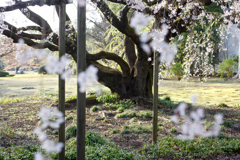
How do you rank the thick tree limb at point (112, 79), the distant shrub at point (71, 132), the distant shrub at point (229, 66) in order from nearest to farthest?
→ the distant shrub at point (71, 132), the thick tree limb at point (112, 79), the distant shrub at point (229, 66)

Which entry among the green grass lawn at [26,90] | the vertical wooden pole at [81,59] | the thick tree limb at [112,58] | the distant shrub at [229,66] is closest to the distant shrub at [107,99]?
the thick tree limb at [112,58]

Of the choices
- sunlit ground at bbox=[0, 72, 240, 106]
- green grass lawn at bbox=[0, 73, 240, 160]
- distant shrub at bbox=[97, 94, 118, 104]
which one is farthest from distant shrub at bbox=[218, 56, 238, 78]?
distant shrub at bbox=[97, 94, 118, 104]

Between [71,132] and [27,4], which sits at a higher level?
[27,4]

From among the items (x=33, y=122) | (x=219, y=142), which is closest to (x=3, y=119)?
(x=33, y=122)

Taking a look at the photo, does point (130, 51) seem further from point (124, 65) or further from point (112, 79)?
point (112, 79)

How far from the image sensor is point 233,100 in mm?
7629

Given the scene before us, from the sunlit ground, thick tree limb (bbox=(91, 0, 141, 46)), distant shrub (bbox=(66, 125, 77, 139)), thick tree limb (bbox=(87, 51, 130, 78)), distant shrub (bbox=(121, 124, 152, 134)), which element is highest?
thick tree limb (bbox=(91, 0, 141, 46))

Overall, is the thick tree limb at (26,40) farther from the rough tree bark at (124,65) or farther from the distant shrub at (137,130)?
the distant shrub at (137,130)

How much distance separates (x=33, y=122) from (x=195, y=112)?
14.4 ft

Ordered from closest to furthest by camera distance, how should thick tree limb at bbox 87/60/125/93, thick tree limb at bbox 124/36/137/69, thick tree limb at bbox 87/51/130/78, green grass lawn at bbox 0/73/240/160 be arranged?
green grass lawn at bbox 0/73/240/160, thick tree limb at bbox 87/51/130/78, thick tree limb at bbox 87/60/125/93, thick tree limb at bbox 124/36/137/69

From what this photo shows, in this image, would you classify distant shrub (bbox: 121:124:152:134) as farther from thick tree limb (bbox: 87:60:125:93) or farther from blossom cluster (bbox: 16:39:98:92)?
thick tree limb (bbox: 87:60:125:93)

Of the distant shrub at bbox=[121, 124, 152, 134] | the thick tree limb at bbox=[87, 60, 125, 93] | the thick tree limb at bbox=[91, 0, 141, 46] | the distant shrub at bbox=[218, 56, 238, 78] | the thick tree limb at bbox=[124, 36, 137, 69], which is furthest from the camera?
the distant shrub at bbox=[218, 56, 238, 78]

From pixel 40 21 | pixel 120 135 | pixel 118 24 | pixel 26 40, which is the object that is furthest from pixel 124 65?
pixel 120 135

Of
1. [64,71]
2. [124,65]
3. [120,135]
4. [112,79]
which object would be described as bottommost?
[120,135]
